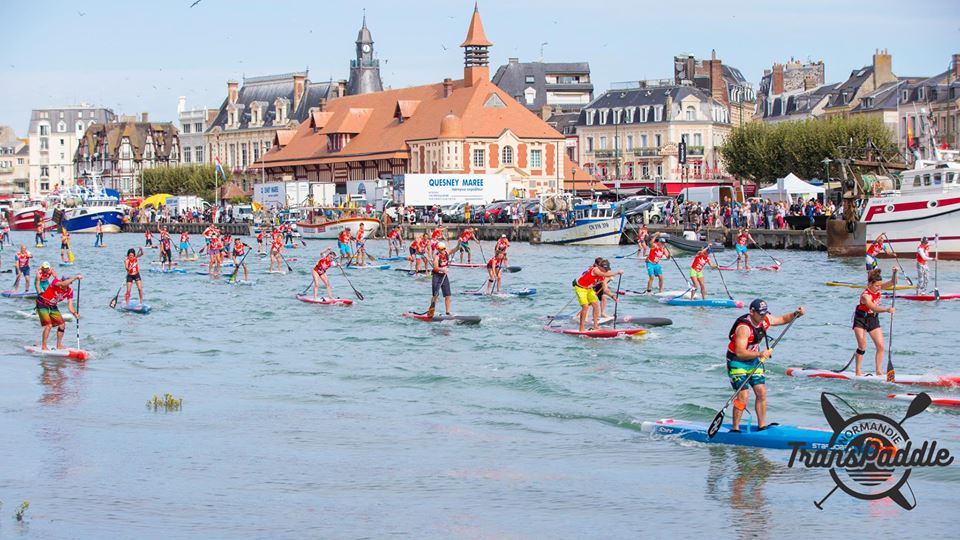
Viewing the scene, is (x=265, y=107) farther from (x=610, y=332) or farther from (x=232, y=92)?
(x=610, y=332)

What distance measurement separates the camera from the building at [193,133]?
166762 mm

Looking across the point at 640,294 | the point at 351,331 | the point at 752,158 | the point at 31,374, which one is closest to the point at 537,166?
the point at 752,158

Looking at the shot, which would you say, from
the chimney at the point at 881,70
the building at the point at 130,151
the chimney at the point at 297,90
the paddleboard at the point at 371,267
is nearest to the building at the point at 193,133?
the building at the point at 130,151

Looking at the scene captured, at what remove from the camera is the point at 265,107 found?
493ft

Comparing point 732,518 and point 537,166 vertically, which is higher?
point 537,166

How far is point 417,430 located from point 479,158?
289ft

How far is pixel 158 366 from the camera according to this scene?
1131 inches

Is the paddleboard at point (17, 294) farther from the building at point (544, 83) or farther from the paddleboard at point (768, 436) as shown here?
the building at point (544, 83)

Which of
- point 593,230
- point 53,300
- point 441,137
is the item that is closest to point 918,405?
point 53,300

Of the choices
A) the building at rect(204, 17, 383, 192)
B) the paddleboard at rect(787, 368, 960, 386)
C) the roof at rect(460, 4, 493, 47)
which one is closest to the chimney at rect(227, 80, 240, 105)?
the building at rect(204, 17, 383, 192)

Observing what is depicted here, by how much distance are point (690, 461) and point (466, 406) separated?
5879 mm

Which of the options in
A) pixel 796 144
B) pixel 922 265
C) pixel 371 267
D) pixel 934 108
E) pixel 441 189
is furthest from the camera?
pixel 441 189

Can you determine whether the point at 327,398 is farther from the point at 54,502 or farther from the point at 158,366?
the point at 54,502

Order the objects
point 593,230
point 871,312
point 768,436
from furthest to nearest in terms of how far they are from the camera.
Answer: point 593,230 → point 871,312 → point 768,436
